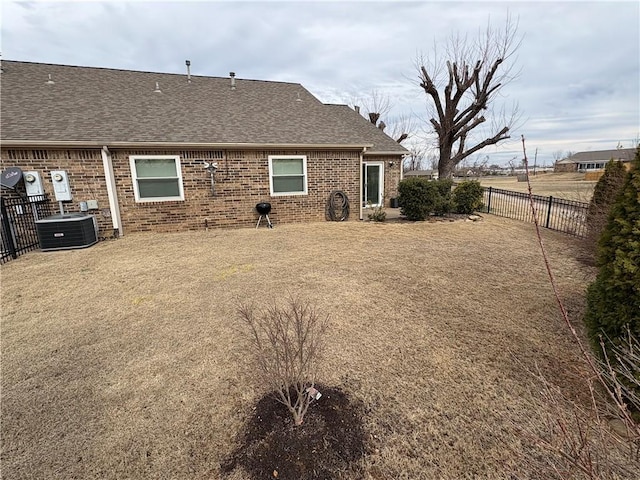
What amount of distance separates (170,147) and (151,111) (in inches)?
79.2

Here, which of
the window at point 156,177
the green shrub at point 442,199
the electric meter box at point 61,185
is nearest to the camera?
the electric meter box at point 61,185

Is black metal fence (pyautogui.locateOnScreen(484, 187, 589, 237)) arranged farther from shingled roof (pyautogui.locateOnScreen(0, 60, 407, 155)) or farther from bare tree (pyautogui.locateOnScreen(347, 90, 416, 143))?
bare tree (pyautogui.locateOnScreen(347, 90, 416, 143))

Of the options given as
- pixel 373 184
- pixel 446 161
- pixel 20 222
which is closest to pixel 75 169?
pixel 20 222

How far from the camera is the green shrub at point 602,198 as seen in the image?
6.00 metres

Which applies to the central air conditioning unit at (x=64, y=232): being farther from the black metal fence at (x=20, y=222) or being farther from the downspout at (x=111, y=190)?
the downspout at (x=111, y=190)

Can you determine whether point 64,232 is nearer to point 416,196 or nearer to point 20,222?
point 20,222

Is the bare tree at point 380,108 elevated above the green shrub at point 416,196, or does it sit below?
above

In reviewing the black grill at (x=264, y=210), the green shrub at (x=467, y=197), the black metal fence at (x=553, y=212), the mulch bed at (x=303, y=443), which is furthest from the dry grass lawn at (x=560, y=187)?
the mulch bed at (x=303, y=443)

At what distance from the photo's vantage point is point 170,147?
28.0 feet

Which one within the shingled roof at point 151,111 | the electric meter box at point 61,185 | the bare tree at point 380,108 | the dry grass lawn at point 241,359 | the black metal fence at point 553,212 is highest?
the bare tree at point 380,108

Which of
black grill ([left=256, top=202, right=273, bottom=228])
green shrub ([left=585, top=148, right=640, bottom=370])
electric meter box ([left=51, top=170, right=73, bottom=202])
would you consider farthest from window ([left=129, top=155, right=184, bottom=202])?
green shrub ([left=585, top=148, right=640, bottom=370])

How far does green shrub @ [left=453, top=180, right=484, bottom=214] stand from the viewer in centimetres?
1152

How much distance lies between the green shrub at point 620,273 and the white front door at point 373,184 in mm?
10870

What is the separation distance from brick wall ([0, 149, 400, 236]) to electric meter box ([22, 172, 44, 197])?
144mm
